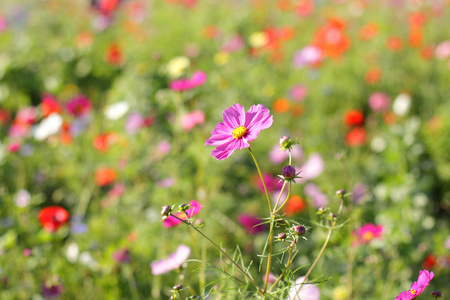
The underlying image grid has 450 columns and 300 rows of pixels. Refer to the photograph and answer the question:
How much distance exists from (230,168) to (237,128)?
1.13 meters

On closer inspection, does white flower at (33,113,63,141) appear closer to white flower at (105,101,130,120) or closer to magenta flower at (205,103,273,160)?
white flower at (105,101,130,120)

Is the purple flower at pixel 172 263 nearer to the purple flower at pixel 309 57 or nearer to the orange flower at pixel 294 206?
the orange flower at pixel 294 206

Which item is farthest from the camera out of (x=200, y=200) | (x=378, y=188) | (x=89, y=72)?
(x=89, y=72)

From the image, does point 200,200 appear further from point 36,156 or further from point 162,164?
point 36,156

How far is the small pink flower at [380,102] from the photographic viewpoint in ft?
7.48

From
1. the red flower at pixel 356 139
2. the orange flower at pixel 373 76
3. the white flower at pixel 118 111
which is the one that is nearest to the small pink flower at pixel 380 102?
the orange flower at pixel 373 76

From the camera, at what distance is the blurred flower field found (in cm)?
101

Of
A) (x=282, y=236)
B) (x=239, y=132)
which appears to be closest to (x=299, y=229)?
(x=282, y=236)

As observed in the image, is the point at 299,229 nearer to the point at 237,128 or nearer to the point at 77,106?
the point at 237,128

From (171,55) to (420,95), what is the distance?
5.70 ft

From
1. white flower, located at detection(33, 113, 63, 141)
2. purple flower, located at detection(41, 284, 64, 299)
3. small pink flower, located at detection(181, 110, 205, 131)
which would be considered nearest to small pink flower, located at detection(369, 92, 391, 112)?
small pink flower, located at detection(181, 110, 205, 131)

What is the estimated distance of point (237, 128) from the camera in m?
0.60

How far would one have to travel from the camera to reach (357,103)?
2.49 metres

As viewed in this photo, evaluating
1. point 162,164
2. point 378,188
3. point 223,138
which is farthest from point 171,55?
point 223,138
